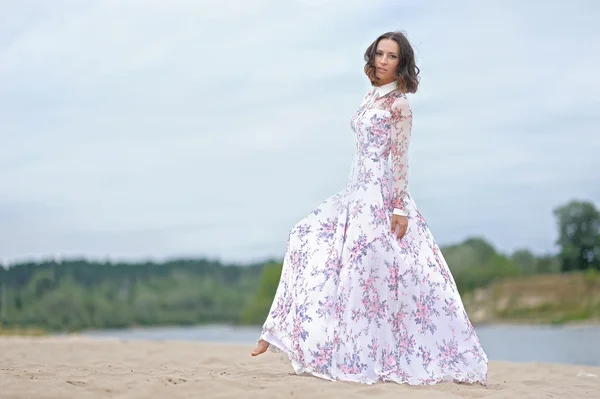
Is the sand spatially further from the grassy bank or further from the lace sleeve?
the grassy bank

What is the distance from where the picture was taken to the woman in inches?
195

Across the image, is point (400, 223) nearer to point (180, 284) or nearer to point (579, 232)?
point (579, 232)

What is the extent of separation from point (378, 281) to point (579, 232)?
23.6 meters

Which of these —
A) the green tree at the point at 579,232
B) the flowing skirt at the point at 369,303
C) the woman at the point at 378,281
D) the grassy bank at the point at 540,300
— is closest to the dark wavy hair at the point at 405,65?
the woman at the point at 378,281

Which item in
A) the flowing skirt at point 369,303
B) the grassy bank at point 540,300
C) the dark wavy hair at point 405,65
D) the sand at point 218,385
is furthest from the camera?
the grassy bank at point 540,300

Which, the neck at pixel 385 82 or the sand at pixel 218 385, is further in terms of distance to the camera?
the neck at pixel 385 82

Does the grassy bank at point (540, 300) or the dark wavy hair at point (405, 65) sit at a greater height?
the dark wavy hair at point (405, 65)

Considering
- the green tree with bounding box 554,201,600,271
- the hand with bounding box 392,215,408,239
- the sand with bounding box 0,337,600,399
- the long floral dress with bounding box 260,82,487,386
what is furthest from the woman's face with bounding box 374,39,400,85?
the green tree with bounding box 554,201,600,271

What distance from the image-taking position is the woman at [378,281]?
4949 millimetres

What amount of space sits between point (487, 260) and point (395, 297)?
32.7m

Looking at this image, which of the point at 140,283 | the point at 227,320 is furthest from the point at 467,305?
the point at 227,320

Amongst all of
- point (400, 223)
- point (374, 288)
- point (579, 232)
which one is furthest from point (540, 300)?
point (374, 288)

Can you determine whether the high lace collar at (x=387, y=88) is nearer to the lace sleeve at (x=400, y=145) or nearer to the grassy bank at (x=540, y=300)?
the lace sleeve at (x=400, y=145)

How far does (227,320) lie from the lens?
2301 inches
